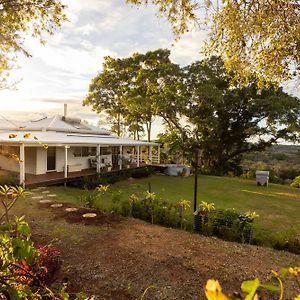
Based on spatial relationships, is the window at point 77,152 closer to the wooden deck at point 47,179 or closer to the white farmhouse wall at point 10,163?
the wooden deck at point 47,179

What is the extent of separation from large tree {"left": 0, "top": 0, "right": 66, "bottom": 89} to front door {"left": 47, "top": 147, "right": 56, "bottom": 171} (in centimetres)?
915

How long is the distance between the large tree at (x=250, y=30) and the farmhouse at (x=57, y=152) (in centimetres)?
974

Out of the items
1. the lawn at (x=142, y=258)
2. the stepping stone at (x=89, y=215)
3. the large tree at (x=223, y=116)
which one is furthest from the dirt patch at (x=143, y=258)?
the large tree at (x=223, y=116)

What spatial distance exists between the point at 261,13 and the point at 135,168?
18350 mm

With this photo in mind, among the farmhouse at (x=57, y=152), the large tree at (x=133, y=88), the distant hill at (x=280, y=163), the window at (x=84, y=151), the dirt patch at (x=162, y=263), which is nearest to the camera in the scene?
the dirt patch at (x=162, y=263)

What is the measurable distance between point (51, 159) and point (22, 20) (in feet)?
35.5

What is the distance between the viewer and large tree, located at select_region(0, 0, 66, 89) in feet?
29.1

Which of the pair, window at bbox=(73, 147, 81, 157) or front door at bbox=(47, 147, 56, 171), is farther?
window at bbox=(73, 147, 81, 157)

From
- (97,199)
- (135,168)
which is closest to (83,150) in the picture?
(135,168)

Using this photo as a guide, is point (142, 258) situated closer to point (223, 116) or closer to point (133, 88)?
point (133, 88)

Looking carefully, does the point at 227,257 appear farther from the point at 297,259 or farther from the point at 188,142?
the point at 188,142

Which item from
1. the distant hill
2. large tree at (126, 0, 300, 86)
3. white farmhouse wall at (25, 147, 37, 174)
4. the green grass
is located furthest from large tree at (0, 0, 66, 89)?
the distant hill

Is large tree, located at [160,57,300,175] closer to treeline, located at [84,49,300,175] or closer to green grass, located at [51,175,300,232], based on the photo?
treeline, located at [84,49,300,175]

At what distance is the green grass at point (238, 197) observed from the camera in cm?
1120
